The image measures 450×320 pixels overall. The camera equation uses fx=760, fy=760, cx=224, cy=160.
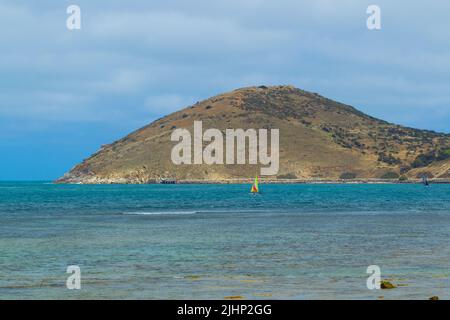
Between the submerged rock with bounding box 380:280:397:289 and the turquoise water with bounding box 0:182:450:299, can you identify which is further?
the turquoise water with bounding box 0:182:450:299

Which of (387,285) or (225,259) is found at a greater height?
(225,259)

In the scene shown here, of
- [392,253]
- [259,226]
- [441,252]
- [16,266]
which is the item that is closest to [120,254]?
[16,266]

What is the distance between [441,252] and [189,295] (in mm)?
18851

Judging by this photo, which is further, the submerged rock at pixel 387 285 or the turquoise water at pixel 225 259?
the turquoise water at pixel 225 259

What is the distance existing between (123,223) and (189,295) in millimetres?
43628

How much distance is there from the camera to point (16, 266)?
36438mm

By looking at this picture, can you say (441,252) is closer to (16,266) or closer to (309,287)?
(309,287)

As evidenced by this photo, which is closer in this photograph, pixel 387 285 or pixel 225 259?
pixel 387 285
